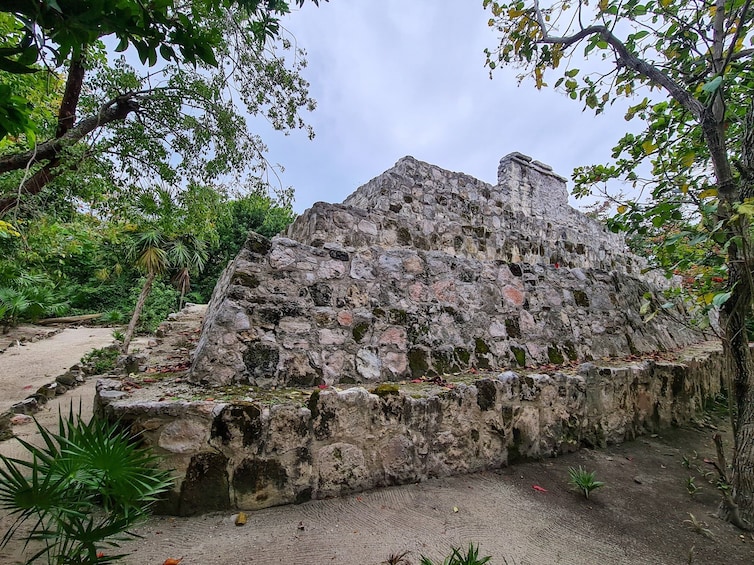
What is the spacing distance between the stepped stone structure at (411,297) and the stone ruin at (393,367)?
14 millimetres

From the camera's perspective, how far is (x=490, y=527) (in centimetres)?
183

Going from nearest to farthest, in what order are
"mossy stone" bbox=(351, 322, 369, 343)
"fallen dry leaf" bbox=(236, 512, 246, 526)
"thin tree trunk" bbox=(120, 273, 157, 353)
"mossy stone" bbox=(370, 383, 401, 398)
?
"fallen dry leaf" bbox=(236, 512, 246, 526), "mossy stone" bbox=(370, 383, 401, 398), "mossy stone" bbox=(351, 322, 369, 343), "thin tree trunk" bbox=(120, 273, 157, 353)

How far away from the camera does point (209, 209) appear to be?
4980 millimetres

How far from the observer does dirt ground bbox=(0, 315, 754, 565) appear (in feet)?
5.07

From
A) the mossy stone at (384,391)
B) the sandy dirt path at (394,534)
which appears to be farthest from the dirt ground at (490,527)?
the mossy stone at (384,391)

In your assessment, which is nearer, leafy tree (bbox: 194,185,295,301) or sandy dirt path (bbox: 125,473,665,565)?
sandy dirt path (bbox: 125,473,665,565)

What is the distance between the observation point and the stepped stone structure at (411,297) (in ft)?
7.79

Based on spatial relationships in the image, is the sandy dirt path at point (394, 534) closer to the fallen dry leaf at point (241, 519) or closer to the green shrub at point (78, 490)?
the fallen dry leaf at point (241, 519)

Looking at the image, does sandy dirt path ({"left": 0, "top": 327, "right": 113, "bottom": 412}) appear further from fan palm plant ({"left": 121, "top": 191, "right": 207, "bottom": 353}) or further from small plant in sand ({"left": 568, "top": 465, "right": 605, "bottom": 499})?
small plant in sand ({"left": 568, "top": 465, "right": 605, "bottom": 499})

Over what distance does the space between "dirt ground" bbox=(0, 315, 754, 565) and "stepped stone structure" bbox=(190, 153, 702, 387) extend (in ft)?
2.59

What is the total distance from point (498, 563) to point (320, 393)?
3.88 ft

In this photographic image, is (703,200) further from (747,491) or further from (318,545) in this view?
(318,545)

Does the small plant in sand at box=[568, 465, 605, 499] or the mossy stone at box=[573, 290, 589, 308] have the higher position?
the mossy stone at box=[573, 290, 589, 308]

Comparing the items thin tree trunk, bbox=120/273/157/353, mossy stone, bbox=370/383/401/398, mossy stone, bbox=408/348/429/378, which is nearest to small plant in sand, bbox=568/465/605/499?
mossy stone, bbox=408/348/429/378
